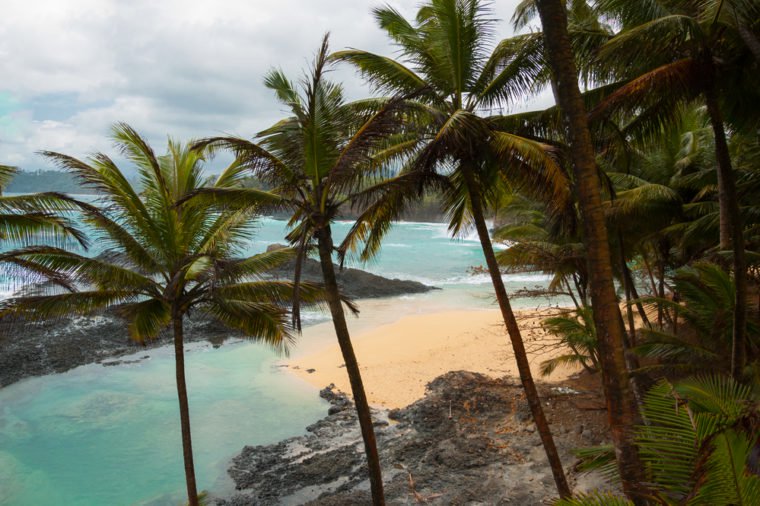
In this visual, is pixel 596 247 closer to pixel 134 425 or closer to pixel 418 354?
pixel 134 425

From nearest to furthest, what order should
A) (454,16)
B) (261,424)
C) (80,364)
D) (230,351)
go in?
(454,16) < (261,424) < (80,364) < (230,351)

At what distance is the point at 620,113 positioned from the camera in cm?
800

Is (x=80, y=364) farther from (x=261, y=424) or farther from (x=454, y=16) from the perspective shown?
(x=454, y=16)

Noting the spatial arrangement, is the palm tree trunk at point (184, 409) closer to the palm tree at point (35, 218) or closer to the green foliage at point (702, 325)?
the palm tree at point (35, 218)

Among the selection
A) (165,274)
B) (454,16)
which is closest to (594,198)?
(454,16)

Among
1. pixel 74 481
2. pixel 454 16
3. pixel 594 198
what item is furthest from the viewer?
pixel 74 481

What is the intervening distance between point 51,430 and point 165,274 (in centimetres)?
972

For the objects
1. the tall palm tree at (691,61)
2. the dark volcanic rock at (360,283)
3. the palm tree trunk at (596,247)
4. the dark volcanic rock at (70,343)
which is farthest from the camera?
the dark volcanic rock at (360,283)

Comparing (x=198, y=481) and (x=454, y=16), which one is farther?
(x=198, y=481)

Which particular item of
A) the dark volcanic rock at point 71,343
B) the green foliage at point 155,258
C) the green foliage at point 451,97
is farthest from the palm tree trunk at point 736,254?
the dark volcanic rock at point 71,343

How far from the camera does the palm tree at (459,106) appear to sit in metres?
7.17

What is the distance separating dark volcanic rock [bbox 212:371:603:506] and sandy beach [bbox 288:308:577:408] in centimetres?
149

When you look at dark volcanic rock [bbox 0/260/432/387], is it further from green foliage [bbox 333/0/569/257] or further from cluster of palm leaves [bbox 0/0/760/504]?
green foliage [bbox 333/0/569/257]

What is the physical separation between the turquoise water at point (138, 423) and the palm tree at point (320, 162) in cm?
677
